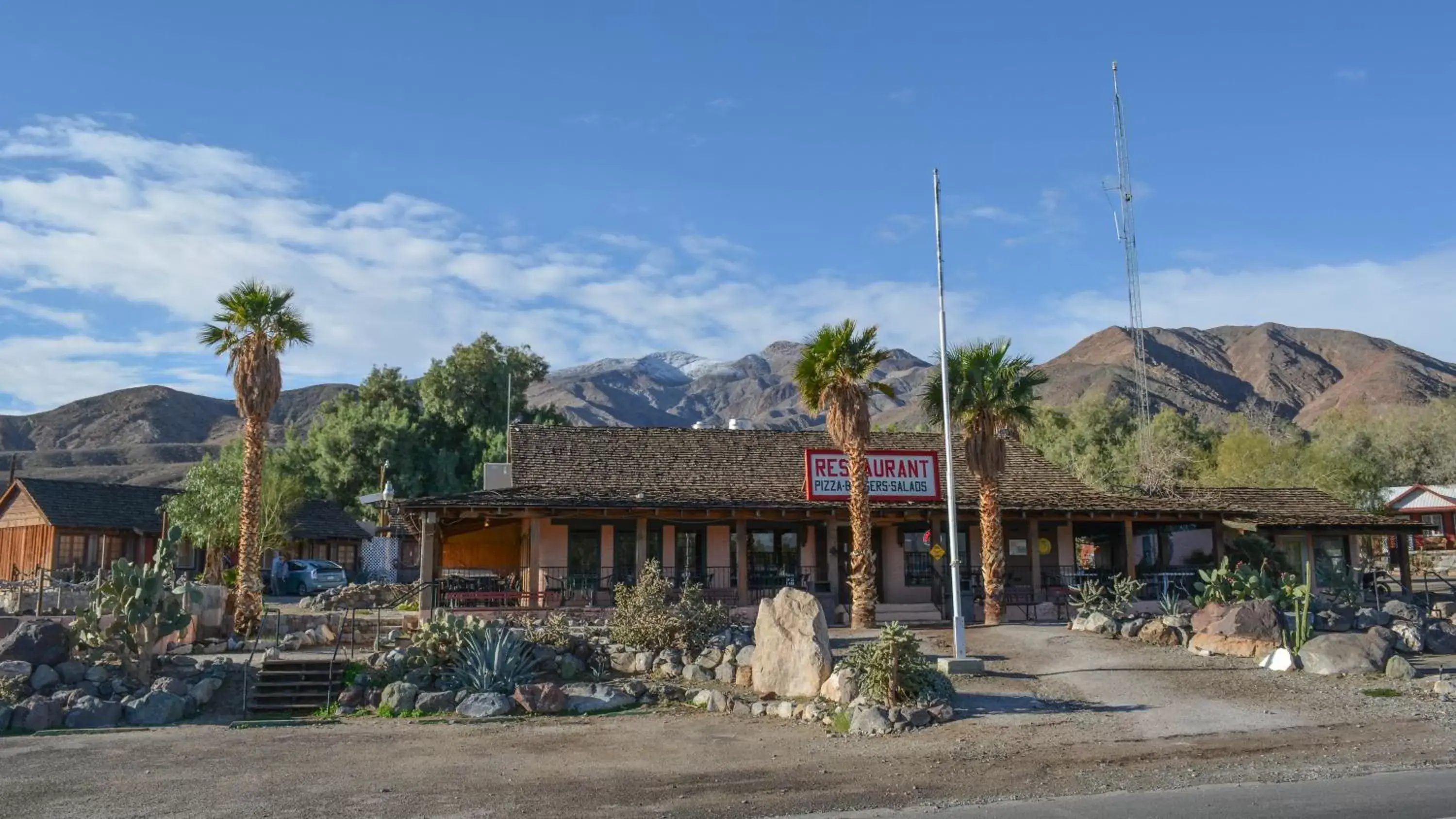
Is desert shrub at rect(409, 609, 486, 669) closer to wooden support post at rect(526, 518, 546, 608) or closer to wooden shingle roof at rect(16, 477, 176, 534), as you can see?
wooden support post at rect(526, 518, 546, 608)

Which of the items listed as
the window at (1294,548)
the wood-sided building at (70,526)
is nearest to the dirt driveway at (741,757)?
the window at (1294,548)

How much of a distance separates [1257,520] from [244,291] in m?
26.5

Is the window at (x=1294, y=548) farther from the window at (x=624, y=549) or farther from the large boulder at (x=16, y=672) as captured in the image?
the large boulder at (x=16, y=672)

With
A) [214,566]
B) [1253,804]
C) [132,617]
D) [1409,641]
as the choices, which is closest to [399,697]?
[132,617]

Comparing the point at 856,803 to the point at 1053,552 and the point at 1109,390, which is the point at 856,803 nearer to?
the point at 1053,552

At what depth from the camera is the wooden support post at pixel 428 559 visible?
24.0 meters

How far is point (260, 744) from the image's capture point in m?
13.8

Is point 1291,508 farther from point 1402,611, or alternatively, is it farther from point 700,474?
point 700,474

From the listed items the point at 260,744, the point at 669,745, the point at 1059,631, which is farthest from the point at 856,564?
the point at 260,744

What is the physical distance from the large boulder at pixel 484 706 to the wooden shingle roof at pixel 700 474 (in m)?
8.67

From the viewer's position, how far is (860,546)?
23531mm

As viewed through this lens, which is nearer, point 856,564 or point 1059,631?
point 1059,631

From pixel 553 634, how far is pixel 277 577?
79.4 ft

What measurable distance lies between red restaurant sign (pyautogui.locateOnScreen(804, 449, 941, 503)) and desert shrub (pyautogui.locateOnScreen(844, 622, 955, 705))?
37.9 feet
